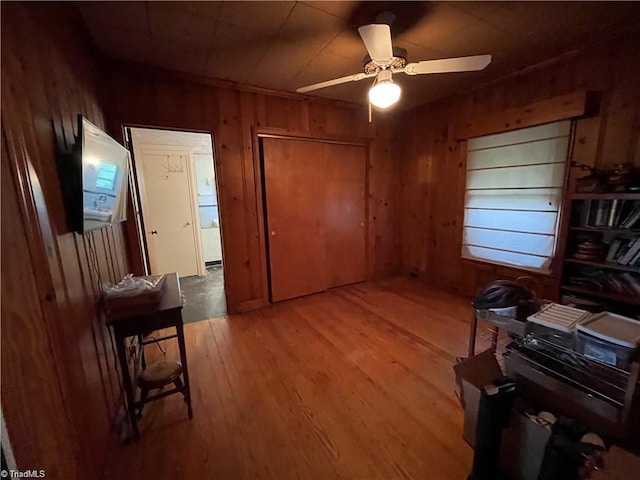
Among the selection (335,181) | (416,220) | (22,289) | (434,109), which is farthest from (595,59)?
(22,289)

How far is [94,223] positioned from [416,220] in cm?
361

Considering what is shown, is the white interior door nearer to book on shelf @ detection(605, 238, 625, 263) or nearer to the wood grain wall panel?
the wood grain wall panel

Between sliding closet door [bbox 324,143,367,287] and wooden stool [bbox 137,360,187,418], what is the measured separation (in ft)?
7.59

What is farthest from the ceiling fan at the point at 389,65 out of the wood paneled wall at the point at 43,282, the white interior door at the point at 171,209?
the white interior door at the point at 171,209

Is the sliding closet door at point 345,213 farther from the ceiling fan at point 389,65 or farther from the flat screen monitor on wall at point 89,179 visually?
the flat screen monitor on wall at point 89,179

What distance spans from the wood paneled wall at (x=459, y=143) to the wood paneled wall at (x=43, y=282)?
335 cm

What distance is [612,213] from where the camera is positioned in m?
2.06

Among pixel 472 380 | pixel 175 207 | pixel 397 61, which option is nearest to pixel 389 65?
pixel 397 61

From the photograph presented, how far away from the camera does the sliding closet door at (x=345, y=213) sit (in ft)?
11.7

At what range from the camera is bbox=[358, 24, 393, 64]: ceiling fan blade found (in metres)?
1.43

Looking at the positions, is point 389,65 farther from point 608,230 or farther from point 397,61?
point 608,230

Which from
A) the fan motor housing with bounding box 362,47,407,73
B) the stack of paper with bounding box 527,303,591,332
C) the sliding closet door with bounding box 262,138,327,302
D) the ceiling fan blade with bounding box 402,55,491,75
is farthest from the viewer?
the sliding closet door with bounding box 262,138,327,302

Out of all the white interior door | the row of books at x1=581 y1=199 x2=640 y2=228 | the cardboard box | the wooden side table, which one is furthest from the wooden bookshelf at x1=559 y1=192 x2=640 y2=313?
the white interior door

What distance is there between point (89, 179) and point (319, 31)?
171 centimetres
